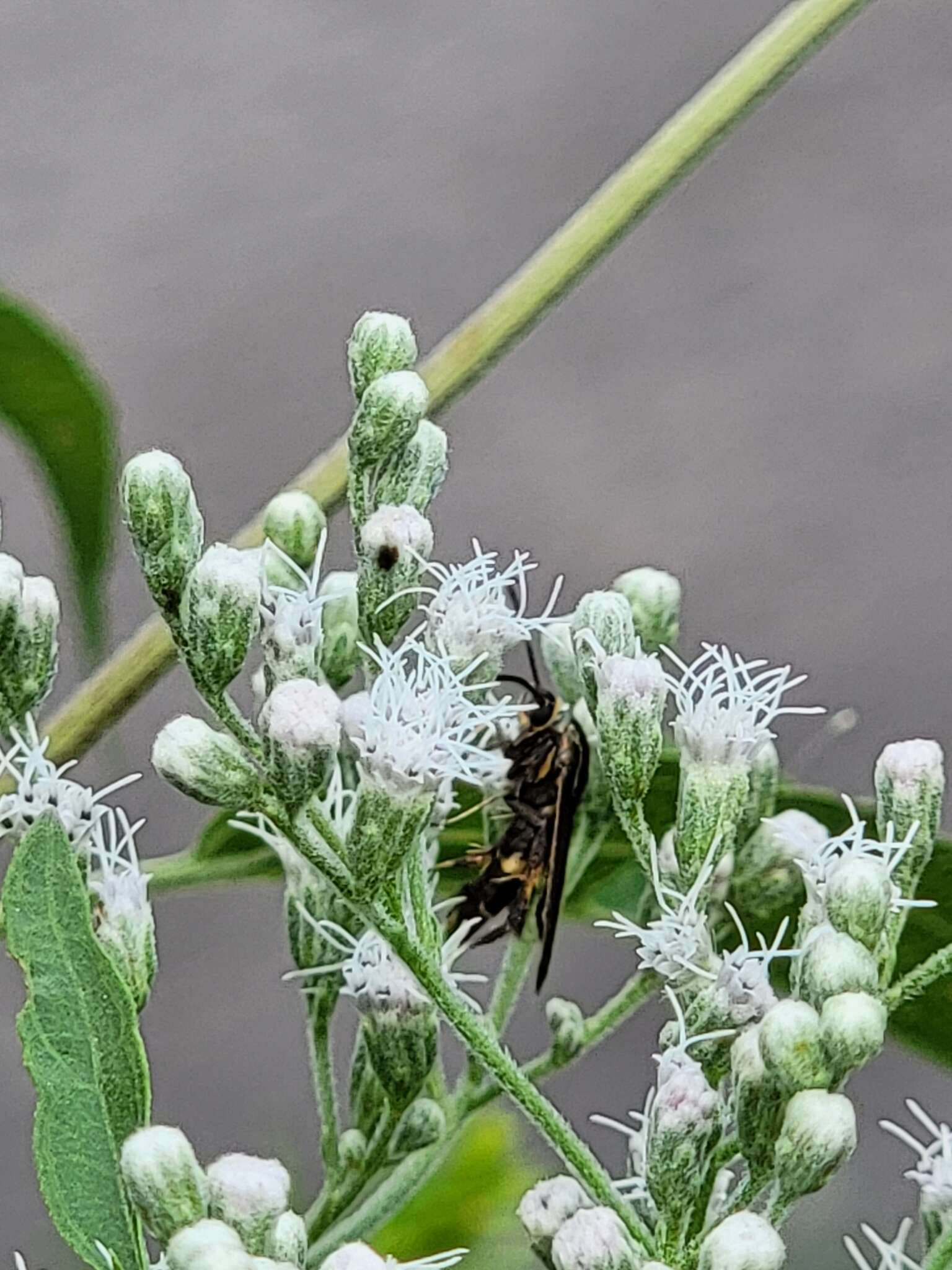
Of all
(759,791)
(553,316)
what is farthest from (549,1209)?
(553,316)

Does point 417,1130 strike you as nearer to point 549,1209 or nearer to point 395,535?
point 549,1209

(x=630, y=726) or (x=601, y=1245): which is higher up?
(x=630, y=726)

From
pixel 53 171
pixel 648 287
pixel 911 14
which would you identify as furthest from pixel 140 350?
pixel 911 14

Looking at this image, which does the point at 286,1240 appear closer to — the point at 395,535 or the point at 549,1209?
the point at 549,1209

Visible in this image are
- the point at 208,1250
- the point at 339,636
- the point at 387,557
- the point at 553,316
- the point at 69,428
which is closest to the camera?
the point at 208,1250

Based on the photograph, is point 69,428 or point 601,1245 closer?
point 601,1245

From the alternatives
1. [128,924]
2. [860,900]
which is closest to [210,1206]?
[128,924]

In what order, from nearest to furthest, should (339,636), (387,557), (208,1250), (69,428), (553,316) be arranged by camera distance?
(208,1250) → (387,557) → (339,636) → (69,428) → (553,316)

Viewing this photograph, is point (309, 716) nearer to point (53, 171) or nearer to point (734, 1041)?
point (734, 1041)

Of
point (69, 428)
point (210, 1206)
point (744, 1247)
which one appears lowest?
point (744, 1247)
